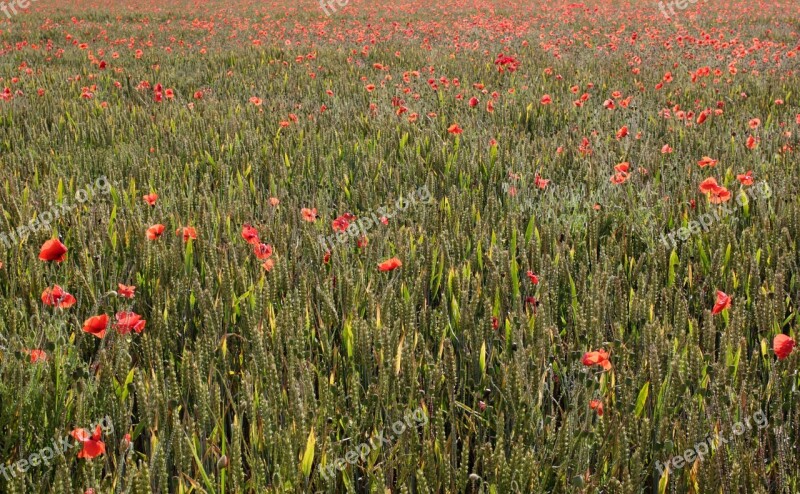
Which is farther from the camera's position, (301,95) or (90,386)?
(301,95)

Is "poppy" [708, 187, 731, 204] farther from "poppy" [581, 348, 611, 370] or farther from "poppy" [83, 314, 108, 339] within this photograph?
"poppy" [83, 314, 108, 339]

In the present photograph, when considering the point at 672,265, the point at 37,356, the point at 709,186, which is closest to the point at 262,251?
the point at 37,356

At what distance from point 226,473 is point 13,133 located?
370 cm

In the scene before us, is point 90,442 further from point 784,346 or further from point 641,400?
point 784,346

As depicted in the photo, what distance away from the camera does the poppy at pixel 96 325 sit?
1679 millimetres

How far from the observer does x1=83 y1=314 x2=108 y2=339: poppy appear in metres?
1.68

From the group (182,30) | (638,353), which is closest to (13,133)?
(638,353)

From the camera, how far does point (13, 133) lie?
4379 millimetres

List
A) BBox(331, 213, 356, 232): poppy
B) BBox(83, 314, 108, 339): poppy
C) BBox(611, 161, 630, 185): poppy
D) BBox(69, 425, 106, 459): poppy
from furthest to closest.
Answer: BBox(611, 161, 630, 185): poppy
BBox(331, 213, 356, 232): poppy
BBox(83, 314, 108, 339): poppy
BBox(69, 425, 106, 459): poppy

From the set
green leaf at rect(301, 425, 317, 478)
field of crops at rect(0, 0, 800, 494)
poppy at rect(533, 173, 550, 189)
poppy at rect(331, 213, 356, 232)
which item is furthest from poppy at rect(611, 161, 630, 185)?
green leaf at rect(301, 425, 317, 478)

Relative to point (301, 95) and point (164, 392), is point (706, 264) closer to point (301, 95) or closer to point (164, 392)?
point (164, 392)

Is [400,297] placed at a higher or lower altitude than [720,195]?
lower

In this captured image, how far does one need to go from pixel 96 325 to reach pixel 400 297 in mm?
862

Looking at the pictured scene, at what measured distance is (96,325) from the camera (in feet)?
5.55
